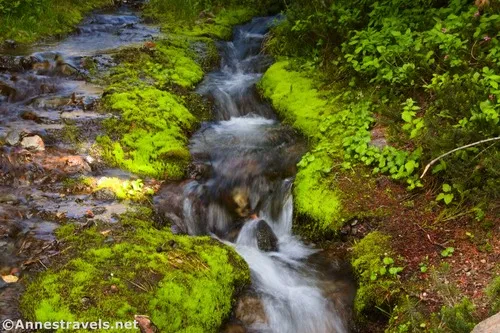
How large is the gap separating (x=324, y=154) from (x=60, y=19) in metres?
9.44

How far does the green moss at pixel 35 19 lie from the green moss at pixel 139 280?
26.0 feet

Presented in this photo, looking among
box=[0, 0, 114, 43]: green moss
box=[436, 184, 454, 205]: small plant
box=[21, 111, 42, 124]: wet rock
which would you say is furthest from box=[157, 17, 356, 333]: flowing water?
box=[0, 0, 114, 43]: green moss

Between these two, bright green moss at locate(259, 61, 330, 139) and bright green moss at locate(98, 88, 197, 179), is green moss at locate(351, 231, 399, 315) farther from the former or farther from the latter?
bright green moss at locate(98, 88, 197, 179)

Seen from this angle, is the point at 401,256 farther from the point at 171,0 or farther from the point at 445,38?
the point at 171,0

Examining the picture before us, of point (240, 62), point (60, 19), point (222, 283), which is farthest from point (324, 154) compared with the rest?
point (60, 19)

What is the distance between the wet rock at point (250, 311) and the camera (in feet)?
13.9

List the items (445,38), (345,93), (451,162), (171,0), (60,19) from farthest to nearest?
(171,0)
(60,19)
(345,93)
(445,38)
(451,162)

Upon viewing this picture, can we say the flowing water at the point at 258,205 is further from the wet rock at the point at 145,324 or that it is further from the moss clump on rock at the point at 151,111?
the wet rock at the point at 145,324

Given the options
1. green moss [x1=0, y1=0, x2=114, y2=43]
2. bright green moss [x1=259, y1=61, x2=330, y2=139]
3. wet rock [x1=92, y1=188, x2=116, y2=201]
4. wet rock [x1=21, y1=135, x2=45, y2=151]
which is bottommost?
wet rock [x1=92, y1=188, x2=116, y2=201]

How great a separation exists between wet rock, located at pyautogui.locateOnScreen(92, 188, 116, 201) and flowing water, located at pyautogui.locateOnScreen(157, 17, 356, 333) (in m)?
0.64

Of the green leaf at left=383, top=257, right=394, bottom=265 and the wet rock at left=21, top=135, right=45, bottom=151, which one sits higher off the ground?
the green leaf at left=383, top=257, right=394, bottom=265

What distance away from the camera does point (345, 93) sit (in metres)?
6.92

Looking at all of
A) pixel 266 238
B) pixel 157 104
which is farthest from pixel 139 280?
pixel 157 104

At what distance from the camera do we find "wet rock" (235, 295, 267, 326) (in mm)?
4238
